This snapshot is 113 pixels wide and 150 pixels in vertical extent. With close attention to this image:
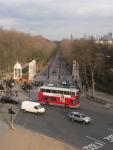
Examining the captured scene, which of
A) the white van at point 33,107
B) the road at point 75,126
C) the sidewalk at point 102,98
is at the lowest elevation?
the road at point 75,126

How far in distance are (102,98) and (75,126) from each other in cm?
1745

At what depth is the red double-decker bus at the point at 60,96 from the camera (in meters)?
48.2

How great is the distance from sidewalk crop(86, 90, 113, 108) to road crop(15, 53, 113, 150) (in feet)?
8.09

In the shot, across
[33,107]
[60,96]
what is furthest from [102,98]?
[33,107]

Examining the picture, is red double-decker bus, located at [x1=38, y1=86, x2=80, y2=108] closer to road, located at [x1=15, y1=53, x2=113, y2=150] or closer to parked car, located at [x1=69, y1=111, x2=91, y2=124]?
road, located at [x1=15, y1=53, x2=113, y2=150]

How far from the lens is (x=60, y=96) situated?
48875 mm

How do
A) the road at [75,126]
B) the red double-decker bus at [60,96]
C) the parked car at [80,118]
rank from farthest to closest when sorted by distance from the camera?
the red double-decker bus at [60,96] → the parked car at [80,118] → the road at [75,126]

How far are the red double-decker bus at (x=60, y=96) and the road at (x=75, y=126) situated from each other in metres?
1.00

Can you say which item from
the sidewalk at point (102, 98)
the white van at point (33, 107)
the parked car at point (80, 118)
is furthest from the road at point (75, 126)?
the sidewalk at point (102, 98)

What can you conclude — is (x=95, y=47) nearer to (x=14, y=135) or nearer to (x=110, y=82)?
(x=110, y=82)

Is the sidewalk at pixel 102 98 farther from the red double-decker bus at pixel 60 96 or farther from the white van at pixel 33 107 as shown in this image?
the white van at pixel 33 107

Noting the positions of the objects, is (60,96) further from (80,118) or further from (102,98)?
(80,118)

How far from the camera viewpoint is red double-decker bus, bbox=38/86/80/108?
48219 millimetres

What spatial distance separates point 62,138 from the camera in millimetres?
34156
